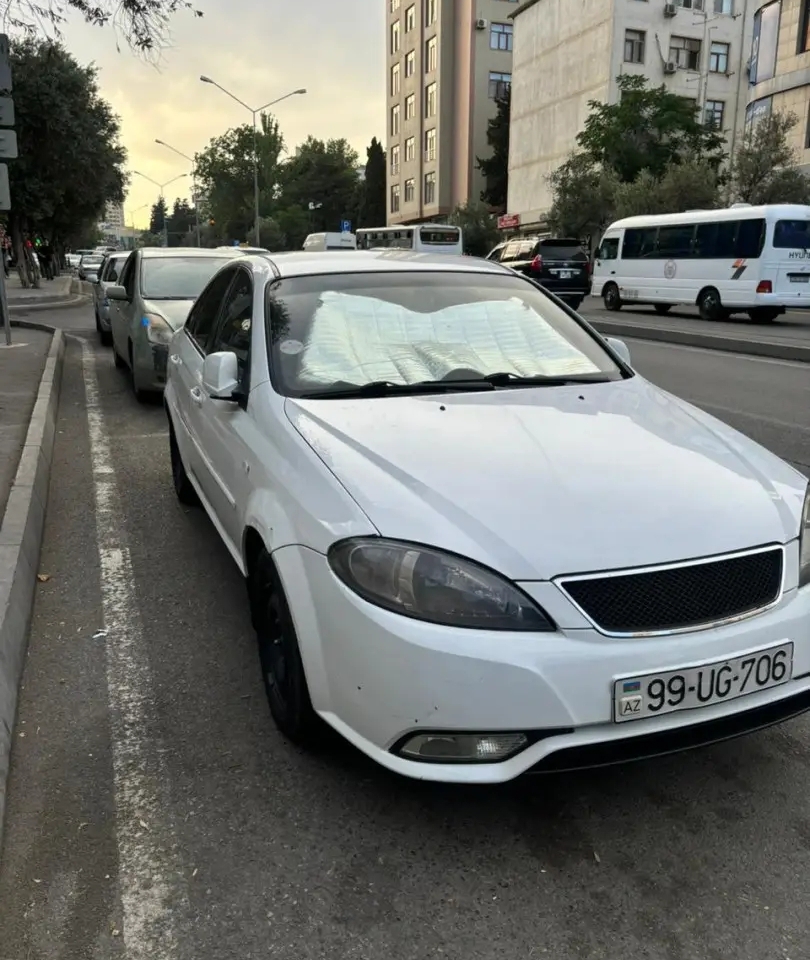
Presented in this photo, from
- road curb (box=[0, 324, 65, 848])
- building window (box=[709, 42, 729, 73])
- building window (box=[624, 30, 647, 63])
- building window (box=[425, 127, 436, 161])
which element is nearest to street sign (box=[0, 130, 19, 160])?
road curb (box=[0, 324, 65, 848])

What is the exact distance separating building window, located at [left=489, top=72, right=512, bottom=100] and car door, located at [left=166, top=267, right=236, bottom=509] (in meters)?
64.1

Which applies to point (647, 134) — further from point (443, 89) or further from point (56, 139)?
point (443, 89)

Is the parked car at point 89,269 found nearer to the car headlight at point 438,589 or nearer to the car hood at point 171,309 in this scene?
the car hood at point 171,309

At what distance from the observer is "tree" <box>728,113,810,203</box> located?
2959 cm

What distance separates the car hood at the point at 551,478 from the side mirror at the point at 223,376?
18.6 inches

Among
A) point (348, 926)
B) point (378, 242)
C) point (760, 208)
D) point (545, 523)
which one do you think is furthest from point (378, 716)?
point (378, 242)

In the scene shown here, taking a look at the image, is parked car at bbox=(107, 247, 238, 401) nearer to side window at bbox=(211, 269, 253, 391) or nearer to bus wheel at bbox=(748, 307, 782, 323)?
side window at bbox=(211, 269, 253, 391)

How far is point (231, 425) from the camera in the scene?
3.61 m

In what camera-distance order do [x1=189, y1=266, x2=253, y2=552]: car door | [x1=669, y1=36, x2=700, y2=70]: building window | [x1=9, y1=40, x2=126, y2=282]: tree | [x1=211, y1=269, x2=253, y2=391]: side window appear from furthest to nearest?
1. [x1=669, y1=36, x2=700, y2=70]: building window
2. [x1=9, y1=40, x2=126, y2=282]: tree
3. [x1=211, y1=269, x2=253, y2=391]: side window
4. [x1=189, y1=266, x2=253, y2=552]: car door

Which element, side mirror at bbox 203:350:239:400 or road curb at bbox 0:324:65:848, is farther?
side mirror at bbox 203:350:239:400

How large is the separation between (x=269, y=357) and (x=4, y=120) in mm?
9409

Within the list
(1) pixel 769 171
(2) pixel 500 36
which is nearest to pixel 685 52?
(2) pixel 500 36

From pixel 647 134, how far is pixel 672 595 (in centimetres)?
4151

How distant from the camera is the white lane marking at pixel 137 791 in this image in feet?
7.22
